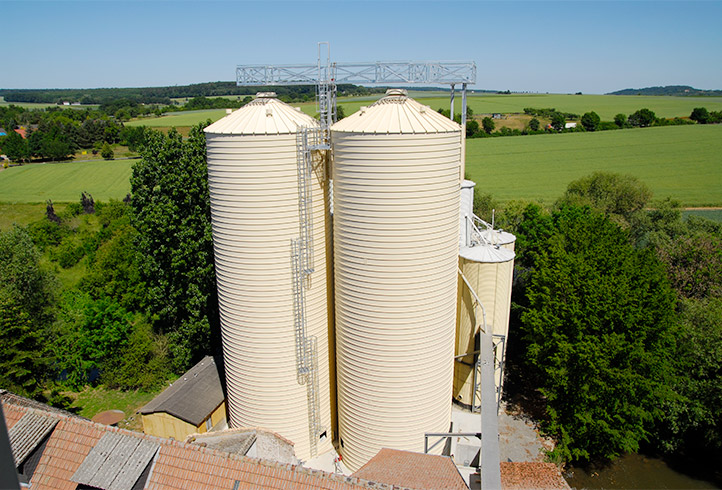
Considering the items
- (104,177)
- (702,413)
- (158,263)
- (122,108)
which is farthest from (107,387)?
(122,108)

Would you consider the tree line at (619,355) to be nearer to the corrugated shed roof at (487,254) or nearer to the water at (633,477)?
the water at (633,477)

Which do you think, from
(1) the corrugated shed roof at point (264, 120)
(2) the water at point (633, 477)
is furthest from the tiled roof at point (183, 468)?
(2) the water at point (633, 477)

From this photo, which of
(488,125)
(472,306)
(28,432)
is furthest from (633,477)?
(488,125)

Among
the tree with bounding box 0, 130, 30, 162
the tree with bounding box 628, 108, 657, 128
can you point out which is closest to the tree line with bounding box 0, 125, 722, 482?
the tree with bounding box 0, 130, 30, 162

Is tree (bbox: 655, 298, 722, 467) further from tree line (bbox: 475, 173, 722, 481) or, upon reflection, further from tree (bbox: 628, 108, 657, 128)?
tree (bbox: 628, 108, 657, 128)

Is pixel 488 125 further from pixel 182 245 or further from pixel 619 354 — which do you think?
pixel 619 354
